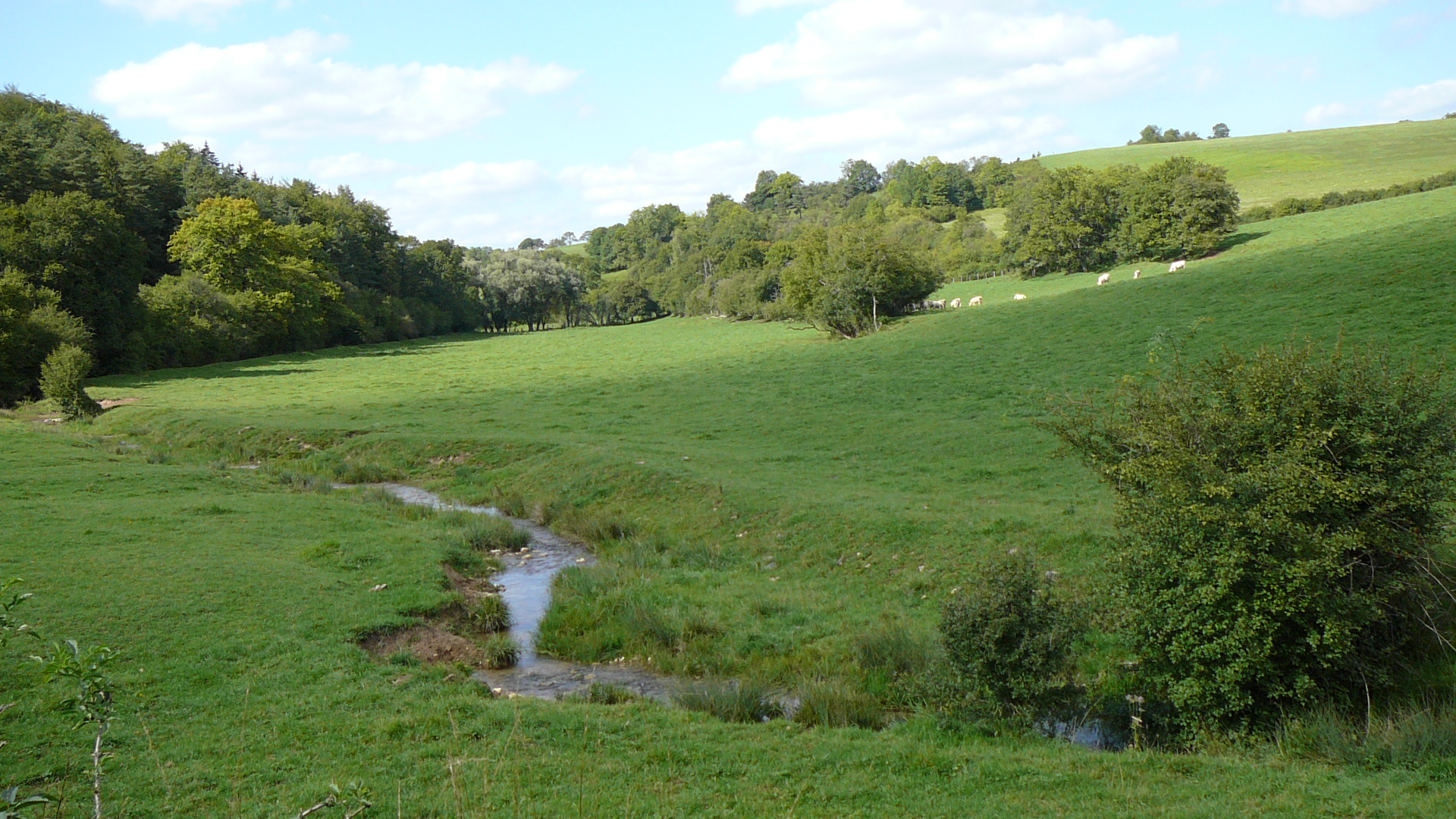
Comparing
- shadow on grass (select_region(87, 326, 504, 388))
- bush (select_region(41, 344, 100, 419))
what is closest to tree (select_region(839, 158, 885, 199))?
shadow on grass (select_region(87, 326, 504, 388))

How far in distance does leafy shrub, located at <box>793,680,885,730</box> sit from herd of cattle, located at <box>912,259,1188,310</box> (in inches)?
1928

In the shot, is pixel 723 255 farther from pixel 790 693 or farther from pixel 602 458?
pixel 790 693

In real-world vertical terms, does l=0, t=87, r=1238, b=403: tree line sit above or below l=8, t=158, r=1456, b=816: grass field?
above

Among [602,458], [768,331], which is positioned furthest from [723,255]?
[602,458]

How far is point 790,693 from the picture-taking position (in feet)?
39.5

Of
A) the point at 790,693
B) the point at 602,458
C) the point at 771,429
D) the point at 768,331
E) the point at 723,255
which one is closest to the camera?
the point at 790,693

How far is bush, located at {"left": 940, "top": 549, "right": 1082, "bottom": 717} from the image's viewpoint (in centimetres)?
995

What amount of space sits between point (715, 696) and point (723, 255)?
383 feet

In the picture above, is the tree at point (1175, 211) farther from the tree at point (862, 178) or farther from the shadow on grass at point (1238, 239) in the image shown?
the tree at point (862, 178)

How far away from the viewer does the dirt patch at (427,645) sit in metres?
13.0

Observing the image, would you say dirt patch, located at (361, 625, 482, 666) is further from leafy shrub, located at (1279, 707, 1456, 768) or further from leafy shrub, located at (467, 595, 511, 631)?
leafy shrub, located at (1279, 707, 1456, 768)

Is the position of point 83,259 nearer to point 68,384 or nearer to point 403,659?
point 68,384

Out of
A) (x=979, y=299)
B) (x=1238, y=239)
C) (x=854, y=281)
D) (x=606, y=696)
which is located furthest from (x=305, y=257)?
(x=606, y=696)

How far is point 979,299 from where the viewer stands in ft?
218
